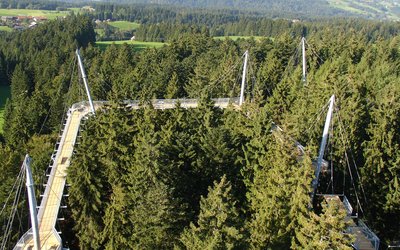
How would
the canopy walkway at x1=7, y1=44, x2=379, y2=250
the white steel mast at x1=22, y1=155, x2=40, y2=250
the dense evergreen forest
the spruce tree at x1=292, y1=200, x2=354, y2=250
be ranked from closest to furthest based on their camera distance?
the spruce tree at x1=292, y1=200, x2=354, y2=250
the white steel mast at x1=22, y1=155, x2=40, y2=250
the dense evergreen forest
the canopy walkway at x1=7, y1=44, x2=379, y2=250

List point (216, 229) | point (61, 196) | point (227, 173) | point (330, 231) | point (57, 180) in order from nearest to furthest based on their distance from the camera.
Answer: point (330, 231), point (216, 229), point (227, 173), point (61, 196), point (57, 180)

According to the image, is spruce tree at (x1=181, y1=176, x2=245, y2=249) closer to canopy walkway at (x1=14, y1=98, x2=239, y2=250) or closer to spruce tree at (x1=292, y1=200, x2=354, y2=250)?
spruce tree at (x1=292, y1=200, x2=354, y2=250)

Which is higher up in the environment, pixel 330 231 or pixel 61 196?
pixel 330 231

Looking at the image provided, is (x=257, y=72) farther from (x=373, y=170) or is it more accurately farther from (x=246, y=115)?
(x=373, y=170)

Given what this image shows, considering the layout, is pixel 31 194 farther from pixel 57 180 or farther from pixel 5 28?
pixel 5 28

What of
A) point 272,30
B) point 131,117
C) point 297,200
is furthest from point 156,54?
point 272,30

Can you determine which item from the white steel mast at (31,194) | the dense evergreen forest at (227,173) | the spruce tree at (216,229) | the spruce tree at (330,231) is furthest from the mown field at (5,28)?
the spruce tree at (330,231)

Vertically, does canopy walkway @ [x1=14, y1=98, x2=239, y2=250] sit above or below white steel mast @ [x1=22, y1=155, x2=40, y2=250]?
below

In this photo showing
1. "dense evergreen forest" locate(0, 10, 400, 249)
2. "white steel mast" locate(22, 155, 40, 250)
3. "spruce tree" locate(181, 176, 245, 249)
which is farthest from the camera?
"dense evergreen forest" locate(0, 10, 400, 249)

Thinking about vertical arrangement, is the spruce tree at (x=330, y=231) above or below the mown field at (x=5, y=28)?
above

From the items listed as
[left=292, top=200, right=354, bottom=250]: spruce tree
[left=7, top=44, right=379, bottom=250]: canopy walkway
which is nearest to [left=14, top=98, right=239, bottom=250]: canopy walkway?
[left=7, top=44, right=379, bottom=250]: canopy walkway

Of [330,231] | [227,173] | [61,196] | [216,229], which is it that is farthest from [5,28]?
[330,231]

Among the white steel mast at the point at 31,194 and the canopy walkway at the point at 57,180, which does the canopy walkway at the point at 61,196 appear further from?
the white steel mast at the point at 31,194
